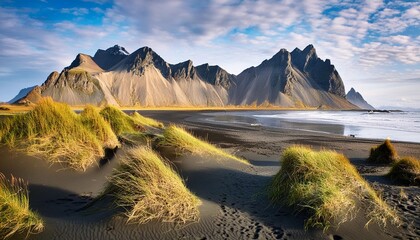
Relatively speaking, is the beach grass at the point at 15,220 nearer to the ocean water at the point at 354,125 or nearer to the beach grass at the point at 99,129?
the beach grass at the point at 99,129

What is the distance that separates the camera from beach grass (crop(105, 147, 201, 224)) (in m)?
6.01

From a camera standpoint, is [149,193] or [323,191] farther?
[323,191]

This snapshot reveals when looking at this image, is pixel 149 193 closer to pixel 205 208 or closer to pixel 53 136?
pixel 205 208

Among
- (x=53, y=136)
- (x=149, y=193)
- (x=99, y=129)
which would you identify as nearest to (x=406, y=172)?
(x=149, y=193)

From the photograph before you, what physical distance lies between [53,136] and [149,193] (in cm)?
538

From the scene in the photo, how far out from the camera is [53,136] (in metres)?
9.80

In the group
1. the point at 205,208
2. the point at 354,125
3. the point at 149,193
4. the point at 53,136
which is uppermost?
the point at 53,136

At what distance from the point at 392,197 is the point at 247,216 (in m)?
4.62

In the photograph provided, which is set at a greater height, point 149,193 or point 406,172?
point 149,193

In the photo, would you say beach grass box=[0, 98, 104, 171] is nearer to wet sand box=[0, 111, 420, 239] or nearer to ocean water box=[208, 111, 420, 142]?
wet sand box=[0, 111, 420, 239]

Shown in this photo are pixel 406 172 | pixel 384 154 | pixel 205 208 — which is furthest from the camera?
pixel 384 154

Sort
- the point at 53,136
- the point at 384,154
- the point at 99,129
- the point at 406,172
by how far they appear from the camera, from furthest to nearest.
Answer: the point at 384,154, the point at 99,129, the point at 406,172, the point at 53,136

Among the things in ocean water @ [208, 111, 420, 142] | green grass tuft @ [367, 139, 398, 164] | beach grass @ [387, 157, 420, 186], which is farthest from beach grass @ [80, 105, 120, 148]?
ocean water @ [208, 111, 420, 142]

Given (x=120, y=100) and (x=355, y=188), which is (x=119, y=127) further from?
(x=120, y=100)
